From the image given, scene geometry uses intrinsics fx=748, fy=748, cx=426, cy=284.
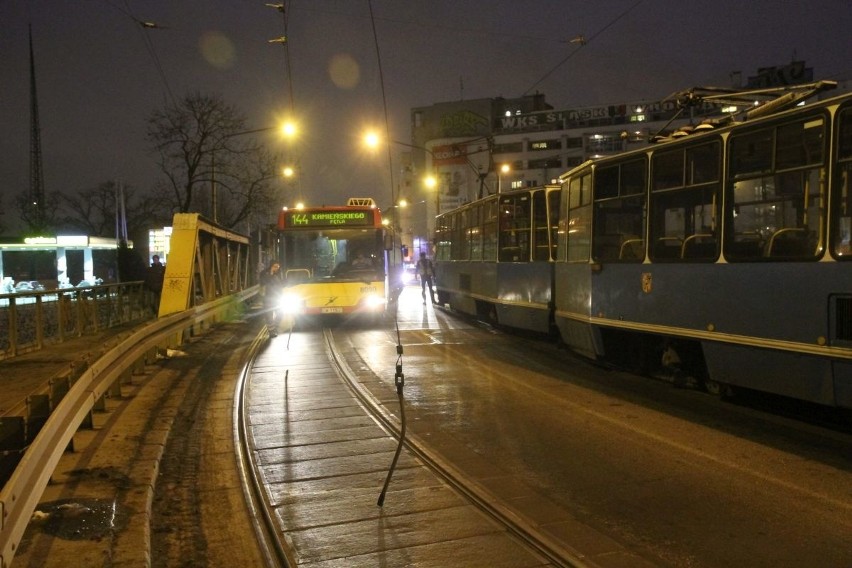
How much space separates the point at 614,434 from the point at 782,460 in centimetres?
162

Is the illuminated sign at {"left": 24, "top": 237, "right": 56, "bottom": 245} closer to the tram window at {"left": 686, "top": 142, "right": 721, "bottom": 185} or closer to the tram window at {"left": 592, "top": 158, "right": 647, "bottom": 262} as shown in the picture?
the tram window at {"left": 592, "top": 158, "right": 647, "bottom": 262}

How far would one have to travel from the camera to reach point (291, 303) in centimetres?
1848

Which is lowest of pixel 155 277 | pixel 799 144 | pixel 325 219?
pixel 155 277

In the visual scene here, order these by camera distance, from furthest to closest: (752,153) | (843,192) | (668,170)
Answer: (668,170) < (752,153) < (843,192)

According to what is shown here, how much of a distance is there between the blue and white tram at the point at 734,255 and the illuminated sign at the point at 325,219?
9.02 meters

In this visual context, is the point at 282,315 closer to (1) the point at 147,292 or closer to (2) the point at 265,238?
(2) the point at 265,238

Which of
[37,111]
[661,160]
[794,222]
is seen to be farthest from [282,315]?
[37,111]

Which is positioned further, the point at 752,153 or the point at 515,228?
the point at 515,228

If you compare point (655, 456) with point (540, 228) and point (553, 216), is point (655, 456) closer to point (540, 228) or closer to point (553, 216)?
point (553, 216)

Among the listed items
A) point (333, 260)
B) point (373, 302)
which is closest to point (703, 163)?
point (373, 302)

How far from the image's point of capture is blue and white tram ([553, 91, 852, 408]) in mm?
6629

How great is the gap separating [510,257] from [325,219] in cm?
529

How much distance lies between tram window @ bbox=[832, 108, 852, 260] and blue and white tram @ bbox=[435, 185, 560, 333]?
25.0ft

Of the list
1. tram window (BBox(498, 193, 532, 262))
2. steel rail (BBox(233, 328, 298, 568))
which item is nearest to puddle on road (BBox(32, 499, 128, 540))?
steel rail (BBox(233, 328, 298, 568))
